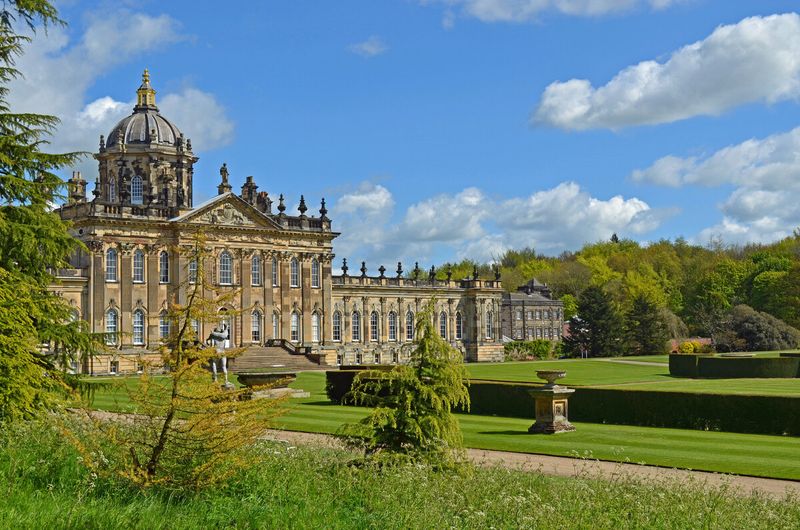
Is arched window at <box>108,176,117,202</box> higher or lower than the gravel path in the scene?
higher

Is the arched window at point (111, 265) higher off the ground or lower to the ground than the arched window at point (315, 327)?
higher

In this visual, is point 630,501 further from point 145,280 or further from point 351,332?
point 351,332

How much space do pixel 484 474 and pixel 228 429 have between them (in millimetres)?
4248

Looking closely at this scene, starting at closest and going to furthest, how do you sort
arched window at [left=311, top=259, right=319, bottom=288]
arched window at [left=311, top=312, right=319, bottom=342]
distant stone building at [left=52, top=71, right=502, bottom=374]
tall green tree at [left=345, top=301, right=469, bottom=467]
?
tall green tree at [left=345, top=301, right=469, bottom=467]
distant stone building at [left=52, top=71, right=502, bottom=374]
arched window at [left=311, top=312, right=319, bottom=342]
arched window at [left=311, top=259, right=319, bottom=288]

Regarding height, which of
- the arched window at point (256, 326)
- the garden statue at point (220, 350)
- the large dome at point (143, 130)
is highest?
the large dome at point (143, 130)

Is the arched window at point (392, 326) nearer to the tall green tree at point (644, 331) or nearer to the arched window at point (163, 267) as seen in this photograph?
the tall green tree at point (644, 331)

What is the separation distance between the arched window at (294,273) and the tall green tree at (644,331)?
97.5 feet

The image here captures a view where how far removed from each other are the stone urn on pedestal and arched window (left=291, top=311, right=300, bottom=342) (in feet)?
144

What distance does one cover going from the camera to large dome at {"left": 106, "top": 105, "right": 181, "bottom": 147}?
6869cm

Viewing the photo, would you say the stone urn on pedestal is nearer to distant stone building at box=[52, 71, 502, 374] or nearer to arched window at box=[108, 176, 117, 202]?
distant stone building at box=[52, 71, 502, 374]

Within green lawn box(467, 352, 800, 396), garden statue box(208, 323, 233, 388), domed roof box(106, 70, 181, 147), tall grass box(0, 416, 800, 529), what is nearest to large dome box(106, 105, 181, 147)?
domed roof box(106, 70, 181, 147)

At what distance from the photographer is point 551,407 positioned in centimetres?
2539

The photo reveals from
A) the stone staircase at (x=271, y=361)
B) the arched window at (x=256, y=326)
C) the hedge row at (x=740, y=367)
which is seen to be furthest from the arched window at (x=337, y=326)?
the hedge row at (x=740, y=367)

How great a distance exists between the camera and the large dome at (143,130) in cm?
6869
